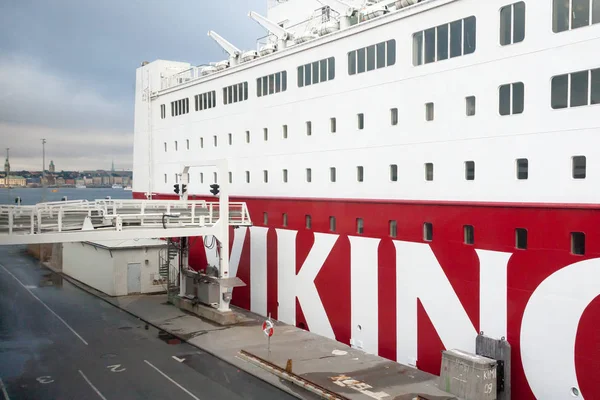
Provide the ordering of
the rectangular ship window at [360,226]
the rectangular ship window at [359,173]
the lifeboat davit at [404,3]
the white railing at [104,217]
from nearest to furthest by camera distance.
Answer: the lifeboat davit at [404,3]
the white railing at [104,217]
the rectangular ship window at [360,226]
the rectangular ship window at [359,173]

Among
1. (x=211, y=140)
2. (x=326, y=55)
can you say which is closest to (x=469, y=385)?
(x=326, y=55)

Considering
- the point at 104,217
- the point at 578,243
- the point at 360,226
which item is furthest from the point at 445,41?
the point at 104,217

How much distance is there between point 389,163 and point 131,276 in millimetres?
19008

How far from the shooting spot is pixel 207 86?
30.6 meters

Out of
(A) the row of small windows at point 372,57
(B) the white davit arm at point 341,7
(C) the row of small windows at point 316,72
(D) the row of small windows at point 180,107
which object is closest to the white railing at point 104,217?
(C) the row of small windows at point 316,72

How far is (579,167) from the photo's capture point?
13992mm

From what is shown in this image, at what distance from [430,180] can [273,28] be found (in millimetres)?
12999

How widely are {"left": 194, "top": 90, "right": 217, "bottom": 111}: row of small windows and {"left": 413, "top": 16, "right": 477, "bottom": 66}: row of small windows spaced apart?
46.3ft

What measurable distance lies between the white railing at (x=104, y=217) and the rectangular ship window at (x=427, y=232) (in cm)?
992

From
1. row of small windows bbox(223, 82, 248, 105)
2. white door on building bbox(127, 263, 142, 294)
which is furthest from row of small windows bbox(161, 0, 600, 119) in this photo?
white door on building bbox(127, 263, 142, 294)

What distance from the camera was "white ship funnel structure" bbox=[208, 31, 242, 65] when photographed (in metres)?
29.1

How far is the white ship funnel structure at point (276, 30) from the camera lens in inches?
1003

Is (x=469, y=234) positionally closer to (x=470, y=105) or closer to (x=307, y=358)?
(x=470, y=105)

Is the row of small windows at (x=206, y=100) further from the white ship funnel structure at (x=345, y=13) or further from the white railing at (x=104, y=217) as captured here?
the white ship funnel structure at (x=345, y=13)
